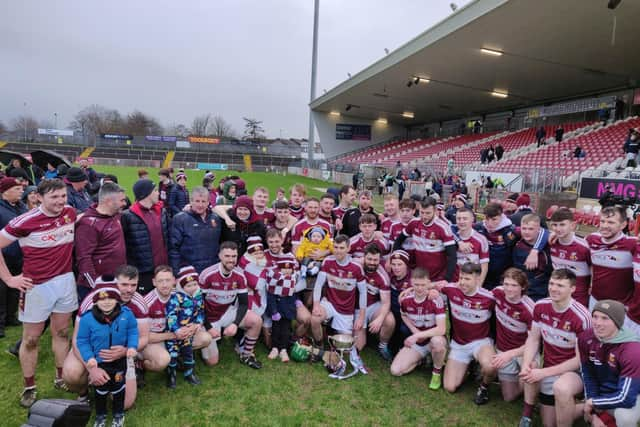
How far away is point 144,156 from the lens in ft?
171

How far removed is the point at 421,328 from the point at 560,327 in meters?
1.42

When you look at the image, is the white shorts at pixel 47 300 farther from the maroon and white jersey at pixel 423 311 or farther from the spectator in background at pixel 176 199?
the spectator in background at pixel 176 199

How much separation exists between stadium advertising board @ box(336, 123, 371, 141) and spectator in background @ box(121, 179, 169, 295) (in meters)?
40.6

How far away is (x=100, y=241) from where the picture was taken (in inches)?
142

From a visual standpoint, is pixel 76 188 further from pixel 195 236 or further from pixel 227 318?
pixel 227 318

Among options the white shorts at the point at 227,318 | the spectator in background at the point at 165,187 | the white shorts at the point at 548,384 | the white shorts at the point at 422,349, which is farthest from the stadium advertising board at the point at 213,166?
the white shorts at the point at 548,384

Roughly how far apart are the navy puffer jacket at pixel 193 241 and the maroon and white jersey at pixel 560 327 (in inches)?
→ 137

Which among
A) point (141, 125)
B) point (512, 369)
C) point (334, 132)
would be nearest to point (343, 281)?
point (512, 369)

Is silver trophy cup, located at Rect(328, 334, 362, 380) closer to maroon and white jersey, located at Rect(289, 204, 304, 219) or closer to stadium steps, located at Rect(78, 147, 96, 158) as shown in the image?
maroon and white jersey, located at Rect(289, 204, 304, 219)

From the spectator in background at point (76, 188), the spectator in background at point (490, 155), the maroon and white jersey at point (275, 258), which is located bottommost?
the maroon and white jersey at point (275, 258)

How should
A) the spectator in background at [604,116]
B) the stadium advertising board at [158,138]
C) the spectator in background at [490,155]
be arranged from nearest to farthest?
the spectator in background at [604,116] → the spectator in background at [490,155] → the stadium advertising board at [158,138]

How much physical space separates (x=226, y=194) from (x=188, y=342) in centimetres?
586

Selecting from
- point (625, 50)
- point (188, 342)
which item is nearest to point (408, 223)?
point (188, 342)

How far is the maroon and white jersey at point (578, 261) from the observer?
13.2ft
